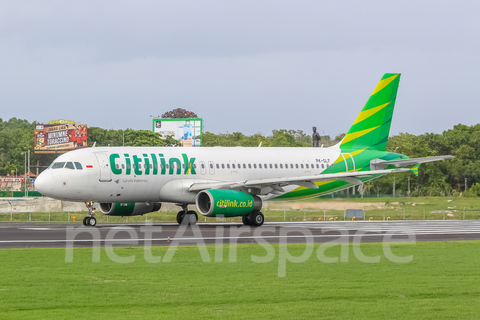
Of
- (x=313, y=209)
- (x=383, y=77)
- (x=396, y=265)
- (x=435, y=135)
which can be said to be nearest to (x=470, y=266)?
(x=396, y=265)

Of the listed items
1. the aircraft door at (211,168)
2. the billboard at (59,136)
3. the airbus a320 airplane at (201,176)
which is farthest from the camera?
the billboard at (59,136)

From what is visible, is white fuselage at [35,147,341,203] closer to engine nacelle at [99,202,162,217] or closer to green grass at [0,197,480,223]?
engine nacelle at [99,202,162,217]

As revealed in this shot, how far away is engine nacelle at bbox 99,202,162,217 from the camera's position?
1326 inches

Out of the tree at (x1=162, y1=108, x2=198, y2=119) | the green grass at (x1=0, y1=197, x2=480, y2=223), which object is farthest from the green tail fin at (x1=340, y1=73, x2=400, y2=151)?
the tree at (x1=162, y1=108, x2=198, y2=119)

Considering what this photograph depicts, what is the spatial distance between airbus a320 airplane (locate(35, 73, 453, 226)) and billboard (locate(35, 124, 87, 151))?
91.2 metres

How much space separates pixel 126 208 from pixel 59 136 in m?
93.9

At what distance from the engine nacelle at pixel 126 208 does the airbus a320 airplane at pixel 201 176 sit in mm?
52

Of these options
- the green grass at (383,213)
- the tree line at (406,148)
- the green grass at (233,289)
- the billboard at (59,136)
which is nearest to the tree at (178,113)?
the tree line at (406,148)

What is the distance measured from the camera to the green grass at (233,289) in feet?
33.1

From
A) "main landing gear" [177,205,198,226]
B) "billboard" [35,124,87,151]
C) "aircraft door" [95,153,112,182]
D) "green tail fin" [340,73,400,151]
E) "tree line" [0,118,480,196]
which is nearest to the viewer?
"aircraft door" [95,153,112,182]

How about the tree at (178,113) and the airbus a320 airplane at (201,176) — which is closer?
the airbus a320 airplane at (201,176)

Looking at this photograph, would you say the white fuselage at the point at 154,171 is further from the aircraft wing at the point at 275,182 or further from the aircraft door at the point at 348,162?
the aircraft door at the point at 348,162

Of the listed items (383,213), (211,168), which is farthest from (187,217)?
(383,213)

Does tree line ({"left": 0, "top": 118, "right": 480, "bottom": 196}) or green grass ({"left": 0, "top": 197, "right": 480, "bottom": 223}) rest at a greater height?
tree line ({"left": 0, "top": 118, "right": 480, "bottom": 196})
